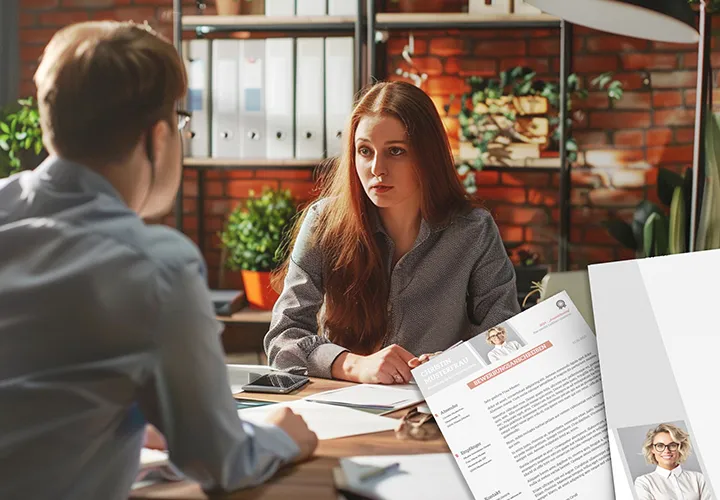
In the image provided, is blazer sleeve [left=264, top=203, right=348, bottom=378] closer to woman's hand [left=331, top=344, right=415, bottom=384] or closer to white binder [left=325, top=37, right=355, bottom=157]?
woman's hand [left=331, top=344, right=415, bottom=384]

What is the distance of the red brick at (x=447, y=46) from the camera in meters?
3.12

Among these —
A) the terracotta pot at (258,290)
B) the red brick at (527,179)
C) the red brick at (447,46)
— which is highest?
the red brick at (447,46)

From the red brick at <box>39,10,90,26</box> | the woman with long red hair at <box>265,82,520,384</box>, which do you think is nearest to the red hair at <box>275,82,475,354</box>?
the woman with long red hair at <box>265,82,520,384</box>

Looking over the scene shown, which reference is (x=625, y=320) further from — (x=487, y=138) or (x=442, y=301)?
(x=487, y=138)

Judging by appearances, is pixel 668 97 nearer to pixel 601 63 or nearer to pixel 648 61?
pixel 648 61

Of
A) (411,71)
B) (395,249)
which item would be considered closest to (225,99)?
(411,71)

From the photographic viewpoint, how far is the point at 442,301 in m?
1.60

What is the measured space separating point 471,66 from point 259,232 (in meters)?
1.08

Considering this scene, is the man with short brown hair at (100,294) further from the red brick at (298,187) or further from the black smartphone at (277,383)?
the red brick at (298,187)

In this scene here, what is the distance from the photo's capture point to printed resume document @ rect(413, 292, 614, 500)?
0.67m

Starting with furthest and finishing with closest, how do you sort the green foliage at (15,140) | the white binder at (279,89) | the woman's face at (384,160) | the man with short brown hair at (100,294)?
1. the white binder at (279,89)
2. the green foliage at (15,140)
3. the woman's face at (384,160)
4. the man with short brown hair at (100,294)

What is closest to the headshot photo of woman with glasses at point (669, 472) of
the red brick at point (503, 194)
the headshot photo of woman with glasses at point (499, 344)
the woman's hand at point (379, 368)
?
the headshot photo of woman with glasses at point (499, 344)

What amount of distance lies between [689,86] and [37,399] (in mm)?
3002

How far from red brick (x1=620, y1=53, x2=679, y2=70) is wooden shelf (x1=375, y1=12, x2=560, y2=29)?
0.41m
